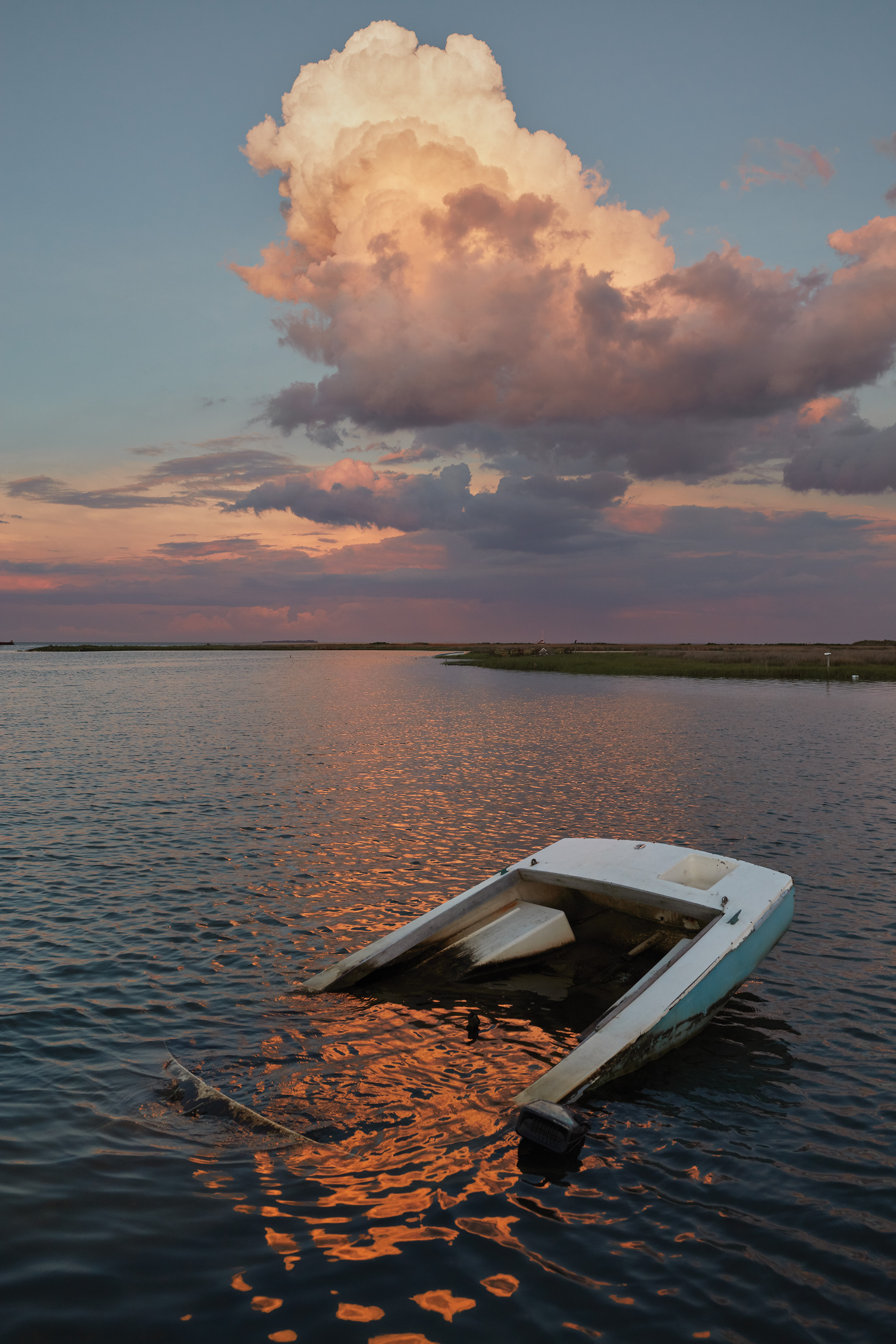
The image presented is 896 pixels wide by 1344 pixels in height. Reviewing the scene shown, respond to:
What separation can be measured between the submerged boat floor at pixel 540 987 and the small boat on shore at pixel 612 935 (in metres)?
0.03

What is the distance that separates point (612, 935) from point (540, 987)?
1813 mm

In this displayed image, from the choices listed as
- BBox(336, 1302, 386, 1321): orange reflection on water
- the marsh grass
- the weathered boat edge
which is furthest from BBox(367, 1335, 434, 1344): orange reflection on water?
the marsh grass

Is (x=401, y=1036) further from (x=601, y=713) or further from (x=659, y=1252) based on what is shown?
(x=601, y=713)

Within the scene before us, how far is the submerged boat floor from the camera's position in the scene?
32.7ft

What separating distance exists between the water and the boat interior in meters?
0.40

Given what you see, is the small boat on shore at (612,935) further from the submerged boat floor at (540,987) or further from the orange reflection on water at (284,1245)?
the orange reflection on water at (284,1245)

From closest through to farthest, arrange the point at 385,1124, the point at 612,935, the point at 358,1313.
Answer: the point at 358,1313 < the point at 385,1124 < the point at 612,935

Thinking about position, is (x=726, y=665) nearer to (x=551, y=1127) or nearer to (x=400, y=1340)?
(x=551, y=1127)

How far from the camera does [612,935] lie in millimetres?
12016

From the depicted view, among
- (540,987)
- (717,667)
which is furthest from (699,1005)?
(717,667)

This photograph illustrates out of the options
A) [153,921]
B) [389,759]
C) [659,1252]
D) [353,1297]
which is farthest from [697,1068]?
[389,759]

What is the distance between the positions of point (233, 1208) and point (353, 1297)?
51.9 inches

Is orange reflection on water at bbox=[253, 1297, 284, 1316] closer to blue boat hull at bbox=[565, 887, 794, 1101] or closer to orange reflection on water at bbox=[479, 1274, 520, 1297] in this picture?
orange reflection on water at bbox=[479, 1274, 520, 1297]

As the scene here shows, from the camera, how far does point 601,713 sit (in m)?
50.0
